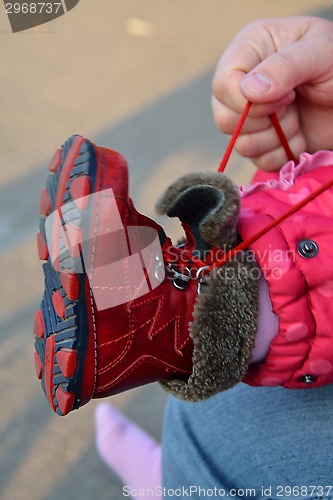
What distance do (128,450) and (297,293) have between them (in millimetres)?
571

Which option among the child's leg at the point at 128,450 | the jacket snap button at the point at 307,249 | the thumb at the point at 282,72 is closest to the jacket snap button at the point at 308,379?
the jacket snap button at the point at 307,249

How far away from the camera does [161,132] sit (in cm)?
157

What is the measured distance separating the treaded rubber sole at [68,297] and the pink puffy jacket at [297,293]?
0.17m

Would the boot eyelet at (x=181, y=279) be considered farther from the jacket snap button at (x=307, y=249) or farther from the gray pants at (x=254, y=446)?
the gray pants at (x=254, y=446)

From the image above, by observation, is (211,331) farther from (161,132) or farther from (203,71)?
(203,71)

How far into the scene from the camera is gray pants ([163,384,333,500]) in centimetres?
63

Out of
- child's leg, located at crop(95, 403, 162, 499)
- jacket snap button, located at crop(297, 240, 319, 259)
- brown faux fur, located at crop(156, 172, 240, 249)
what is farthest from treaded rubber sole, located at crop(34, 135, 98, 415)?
child's leg, located at crop(95, 403, 162, 499)

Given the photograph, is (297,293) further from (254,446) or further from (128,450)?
(128,450)

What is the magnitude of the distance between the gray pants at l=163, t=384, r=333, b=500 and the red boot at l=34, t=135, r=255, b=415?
0.16 metres

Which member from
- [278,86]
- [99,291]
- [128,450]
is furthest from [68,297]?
[128,450]

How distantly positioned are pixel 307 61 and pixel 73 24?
1308 millimetres

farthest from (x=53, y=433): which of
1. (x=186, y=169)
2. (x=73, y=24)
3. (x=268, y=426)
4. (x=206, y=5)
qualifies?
(x=206, y=5)

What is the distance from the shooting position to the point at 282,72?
672mm

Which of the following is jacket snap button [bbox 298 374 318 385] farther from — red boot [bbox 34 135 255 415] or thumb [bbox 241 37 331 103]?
thumb [bbox 241 37 331 103]
